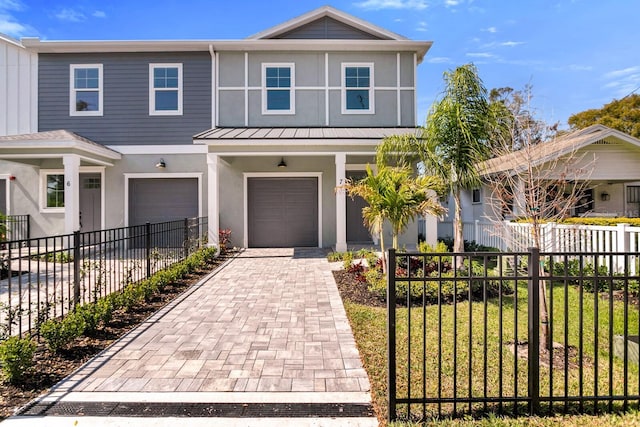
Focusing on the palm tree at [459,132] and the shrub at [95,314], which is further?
the palm tree at [459,132]

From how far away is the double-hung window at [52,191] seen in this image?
1226cm

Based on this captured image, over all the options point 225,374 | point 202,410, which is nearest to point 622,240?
point 225,374

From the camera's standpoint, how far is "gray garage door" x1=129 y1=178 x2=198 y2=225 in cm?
1227

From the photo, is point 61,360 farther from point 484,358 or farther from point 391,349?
point 484,358

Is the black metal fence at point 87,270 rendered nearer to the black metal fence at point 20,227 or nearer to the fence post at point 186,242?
the fence post at point 186,242

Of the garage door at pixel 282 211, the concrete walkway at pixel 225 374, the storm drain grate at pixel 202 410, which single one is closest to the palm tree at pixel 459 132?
the concrete walkway at pixel 225 374

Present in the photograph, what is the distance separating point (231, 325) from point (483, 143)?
5.92 meters

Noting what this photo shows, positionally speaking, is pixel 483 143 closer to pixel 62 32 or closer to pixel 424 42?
pixel 424 42

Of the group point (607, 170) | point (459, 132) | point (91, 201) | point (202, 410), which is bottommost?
point (202, 410)

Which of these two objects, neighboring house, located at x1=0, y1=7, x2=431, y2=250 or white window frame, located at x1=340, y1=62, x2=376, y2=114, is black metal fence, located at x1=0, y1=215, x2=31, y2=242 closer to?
neighboring house, located at x1=0, y1=7, x2=431, y2=250

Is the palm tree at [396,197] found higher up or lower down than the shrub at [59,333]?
higher up

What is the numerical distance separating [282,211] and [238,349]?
8.64m

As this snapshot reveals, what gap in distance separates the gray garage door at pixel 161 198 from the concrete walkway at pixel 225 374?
722 cm

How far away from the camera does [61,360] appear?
12.2 ft
